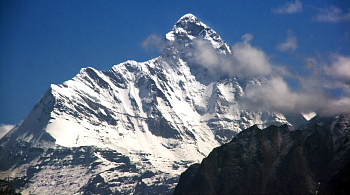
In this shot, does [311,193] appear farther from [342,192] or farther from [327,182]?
[342,192]

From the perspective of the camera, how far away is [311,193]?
196375 mm

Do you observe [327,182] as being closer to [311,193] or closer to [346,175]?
[311,193]

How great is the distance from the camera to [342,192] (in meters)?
171

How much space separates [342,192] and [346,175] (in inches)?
352

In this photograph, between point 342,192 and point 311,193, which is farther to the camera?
point 311,193

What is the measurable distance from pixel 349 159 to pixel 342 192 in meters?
20.2

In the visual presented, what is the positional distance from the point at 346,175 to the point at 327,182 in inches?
804

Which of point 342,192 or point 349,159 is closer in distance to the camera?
point 342,192

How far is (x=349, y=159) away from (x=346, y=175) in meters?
11.3

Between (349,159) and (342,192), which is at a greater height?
(349,159)

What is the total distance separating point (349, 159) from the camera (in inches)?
7441

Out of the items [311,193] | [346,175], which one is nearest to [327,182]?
[311,193]

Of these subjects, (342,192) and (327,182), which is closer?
(342,192)

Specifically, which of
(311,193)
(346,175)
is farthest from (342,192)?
(311,193)
